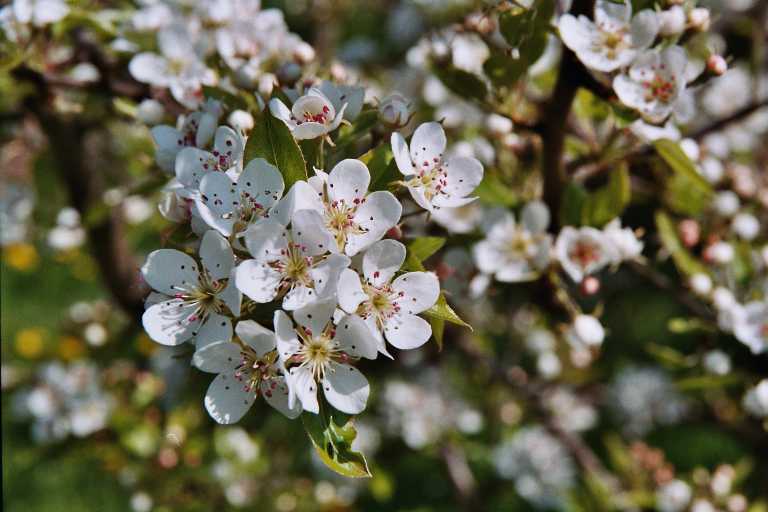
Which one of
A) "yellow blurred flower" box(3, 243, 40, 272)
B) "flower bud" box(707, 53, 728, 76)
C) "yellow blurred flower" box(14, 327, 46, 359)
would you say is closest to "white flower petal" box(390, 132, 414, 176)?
"flower bud" box(707, 53, 728, 76)

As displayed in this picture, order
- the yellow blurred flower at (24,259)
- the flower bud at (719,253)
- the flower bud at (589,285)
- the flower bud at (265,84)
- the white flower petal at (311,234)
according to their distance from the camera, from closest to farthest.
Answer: the white flower petal at (311,234)
the flower bud at (265,84)
the flower bud at (589,285)
the flower bud at (719,253)
the yellow blurred flower at (24,259)

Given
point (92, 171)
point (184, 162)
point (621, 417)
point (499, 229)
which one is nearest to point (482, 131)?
point (499, 229)

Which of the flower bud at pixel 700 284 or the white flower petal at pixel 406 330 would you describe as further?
the flower bud at pixel 700 284

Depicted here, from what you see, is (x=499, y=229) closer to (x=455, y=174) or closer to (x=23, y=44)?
(x=455, y=174)

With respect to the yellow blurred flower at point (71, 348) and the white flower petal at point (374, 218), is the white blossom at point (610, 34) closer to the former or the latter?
the white flower petal at point (374, 218)

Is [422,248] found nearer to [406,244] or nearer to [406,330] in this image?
A: [406,244]

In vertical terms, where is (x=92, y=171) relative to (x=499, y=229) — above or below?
below

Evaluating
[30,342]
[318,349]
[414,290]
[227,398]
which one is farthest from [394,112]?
[30,342]

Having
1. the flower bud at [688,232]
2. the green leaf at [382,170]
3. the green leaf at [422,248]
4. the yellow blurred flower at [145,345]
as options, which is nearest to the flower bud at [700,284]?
the flower bud at [688,232]

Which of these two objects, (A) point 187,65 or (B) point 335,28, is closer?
(A) point 187,65
